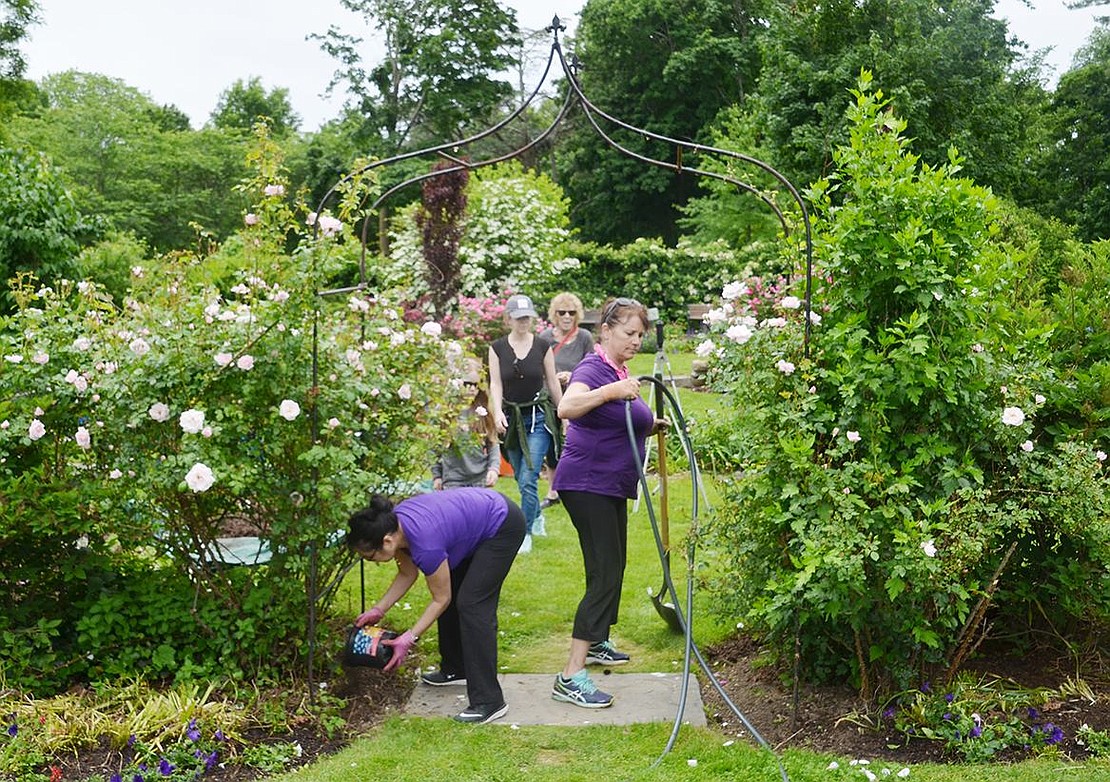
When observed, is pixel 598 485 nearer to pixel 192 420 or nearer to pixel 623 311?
pixel 623 311

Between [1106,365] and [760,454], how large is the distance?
5.36 ft

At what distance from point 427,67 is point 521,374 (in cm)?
2397

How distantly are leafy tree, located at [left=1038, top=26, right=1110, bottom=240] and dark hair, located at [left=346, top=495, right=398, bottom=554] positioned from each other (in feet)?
61.5

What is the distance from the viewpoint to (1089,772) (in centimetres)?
357

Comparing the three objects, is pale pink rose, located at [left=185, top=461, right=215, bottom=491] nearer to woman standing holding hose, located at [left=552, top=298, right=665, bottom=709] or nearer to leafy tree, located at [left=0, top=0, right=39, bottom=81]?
woman standing holding hose, located at [left=552, top=298, right=665, bottom=709]

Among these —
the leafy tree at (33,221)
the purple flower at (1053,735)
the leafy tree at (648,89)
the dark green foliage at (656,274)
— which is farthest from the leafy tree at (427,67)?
the purple flower at (1053,735)

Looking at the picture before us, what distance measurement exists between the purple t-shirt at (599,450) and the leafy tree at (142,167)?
89.0 feet

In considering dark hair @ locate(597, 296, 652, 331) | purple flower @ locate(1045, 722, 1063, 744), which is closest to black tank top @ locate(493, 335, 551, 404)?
dark hair @ locate(597, 296, 652, 331)

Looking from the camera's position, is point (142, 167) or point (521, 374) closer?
point (521, 374)

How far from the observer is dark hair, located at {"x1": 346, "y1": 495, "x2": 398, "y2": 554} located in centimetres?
385

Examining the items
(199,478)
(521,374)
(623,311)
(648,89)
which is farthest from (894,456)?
(648,89)

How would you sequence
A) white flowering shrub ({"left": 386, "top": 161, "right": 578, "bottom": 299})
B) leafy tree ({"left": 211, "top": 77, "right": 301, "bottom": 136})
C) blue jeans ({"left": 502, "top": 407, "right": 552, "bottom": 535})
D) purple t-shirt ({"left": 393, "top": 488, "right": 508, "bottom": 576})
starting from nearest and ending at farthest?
purple t-shirt ({"left": 393, "top": 488, "right": 508, "bottom": 576}) → blue jeans ({"left": 502, "top": 407, "right": 552, "bottom": 535}) → white flowering shrub ({"left": 386, "top": 161, "right": 578, "bottom": 299}) → leafy tree ({"left": 211, "top": 77, "right": 301, "bottom": 136})

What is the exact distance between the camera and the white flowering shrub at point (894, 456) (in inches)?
150

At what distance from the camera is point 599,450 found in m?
4.37
